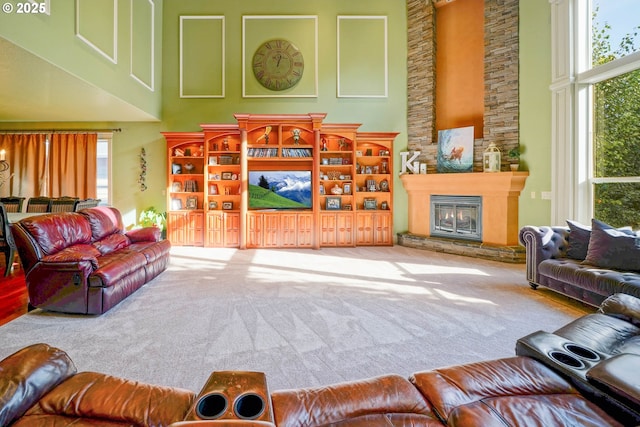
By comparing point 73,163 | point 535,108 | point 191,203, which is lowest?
point 191,203

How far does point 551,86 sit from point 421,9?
3.20 metres

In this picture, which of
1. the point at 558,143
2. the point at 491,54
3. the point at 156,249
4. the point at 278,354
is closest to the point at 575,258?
the point at 558,143

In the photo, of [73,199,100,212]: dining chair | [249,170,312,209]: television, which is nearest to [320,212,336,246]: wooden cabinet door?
[249,170,312,209]: television

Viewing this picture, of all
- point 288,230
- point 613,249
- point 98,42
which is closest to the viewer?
point 613,249

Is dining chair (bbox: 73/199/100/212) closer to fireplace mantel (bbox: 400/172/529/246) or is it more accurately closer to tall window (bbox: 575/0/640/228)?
fireplace mantel (bbox: 400/172/529/246)

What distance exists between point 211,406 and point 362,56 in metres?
7.22

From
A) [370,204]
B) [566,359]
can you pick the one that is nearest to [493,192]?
[370,204]

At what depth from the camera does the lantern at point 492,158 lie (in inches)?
214

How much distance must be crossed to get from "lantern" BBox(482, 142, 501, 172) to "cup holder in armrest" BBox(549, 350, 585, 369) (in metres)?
4.66

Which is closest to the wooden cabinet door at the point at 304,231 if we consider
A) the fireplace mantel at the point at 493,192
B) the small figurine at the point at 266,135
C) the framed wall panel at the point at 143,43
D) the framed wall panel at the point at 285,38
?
the small figurine at the point at 266,135

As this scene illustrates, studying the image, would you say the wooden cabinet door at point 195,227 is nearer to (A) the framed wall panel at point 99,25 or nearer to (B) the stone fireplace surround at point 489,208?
(A) the framed wall panel at point 99,25

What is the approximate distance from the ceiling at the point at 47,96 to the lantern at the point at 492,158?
6.33 meters

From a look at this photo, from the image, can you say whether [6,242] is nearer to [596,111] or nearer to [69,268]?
[69,268]

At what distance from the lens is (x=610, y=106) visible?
4266 millimetres
